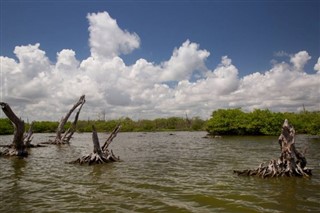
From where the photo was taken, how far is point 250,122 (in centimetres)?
8075

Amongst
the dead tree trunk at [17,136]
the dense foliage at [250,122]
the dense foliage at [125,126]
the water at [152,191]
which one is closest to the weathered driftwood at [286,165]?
the water at [152,191]

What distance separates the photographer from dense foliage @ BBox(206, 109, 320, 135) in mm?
78500

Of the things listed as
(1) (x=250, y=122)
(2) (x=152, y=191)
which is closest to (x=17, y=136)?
(2) (x=152, y=191)

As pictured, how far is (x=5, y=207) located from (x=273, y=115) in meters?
79.0

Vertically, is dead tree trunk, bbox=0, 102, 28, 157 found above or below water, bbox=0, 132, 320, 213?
above

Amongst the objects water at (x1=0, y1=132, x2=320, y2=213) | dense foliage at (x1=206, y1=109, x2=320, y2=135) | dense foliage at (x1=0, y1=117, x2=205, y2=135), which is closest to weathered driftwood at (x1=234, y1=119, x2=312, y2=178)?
water at (x1=0, y1=132, x2=320, y2=213)

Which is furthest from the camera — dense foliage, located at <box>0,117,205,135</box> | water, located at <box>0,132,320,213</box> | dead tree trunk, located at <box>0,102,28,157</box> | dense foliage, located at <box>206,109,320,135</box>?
dense foliage, located at <box>0,117,205,135</box>

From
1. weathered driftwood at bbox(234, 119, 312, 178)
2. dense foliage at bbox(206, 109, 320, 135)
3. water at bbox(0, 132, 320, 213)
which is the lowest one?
water at bbox(0, 132, 320, 213)

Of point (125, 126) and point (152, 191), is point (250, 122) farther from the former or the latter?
point (125, 126)

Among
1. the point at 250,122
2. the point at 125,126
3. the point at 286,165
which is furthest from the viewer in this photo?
the point at 125,126

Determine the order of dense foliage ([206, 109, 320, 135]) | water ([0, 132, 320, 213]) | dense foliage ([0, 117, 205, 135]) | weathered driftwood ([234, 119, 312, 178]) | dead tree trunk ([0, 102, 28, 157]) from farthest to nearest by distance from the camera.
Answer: dense foliage ([0, 117, 205, 135])
dense foliage ([206, 109, 320, 135])
dead tree trunk ([0, 102, 28, 157])
weathered driftwood ([234, 119, 312, 178])
water ([0, 132, 320, 213])

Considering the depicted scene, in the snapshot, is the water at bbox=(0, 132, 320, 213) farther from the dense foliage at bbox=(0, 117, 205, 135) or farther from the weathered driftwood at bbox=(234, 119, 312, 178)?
the dense foliage at bbox=(0, 117, 205, 135)

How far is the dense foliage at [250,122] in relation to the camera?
7850cm

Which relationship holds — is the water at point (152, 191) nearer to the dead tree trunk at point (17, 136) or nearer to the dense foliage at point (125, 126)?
the dead tree trunk at point (17, 136)
